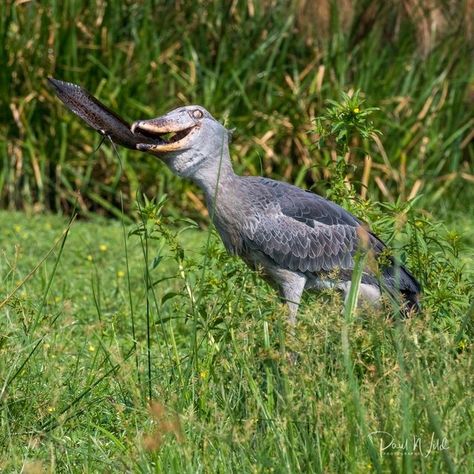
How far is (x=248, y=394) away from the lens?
4059 millimetres

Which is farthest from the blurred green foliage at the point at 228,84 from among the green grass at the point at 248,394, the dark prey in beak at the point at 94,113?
the dark prey in beak at the point at 94,113

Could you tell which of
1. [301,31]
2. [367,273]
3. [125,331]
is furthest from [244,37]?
[367,273]

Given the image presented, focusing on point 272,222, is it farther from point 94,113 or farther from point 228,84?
point 228,84

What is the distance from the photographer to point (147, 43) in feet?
32.5

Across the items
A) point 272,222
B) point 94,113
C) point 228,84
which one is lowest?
point 228,84

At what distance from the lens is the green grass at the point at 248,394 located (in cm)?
355

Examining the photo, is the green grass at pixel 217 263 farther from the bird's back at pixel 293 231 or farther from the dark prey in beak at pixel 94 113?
the dark prey in beak at pixel 94 113

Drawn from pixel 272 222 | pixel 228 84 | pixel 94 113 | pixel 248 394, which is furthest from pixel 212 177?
pixel 228 84

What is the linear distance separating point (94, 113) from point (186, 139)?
392 mm

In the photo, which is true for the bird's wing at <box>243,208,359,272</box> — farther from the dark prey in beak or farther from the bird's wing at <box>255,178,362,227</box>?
the dark prey in beak

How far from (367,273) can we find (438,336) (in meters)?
1.43

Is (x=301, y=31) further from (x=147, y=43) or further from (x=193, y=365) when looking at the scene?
(x=193, y=365)

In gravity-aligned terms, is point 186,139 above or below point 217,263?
above

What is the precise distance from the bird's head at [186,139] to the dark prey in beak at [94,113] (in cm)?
6
